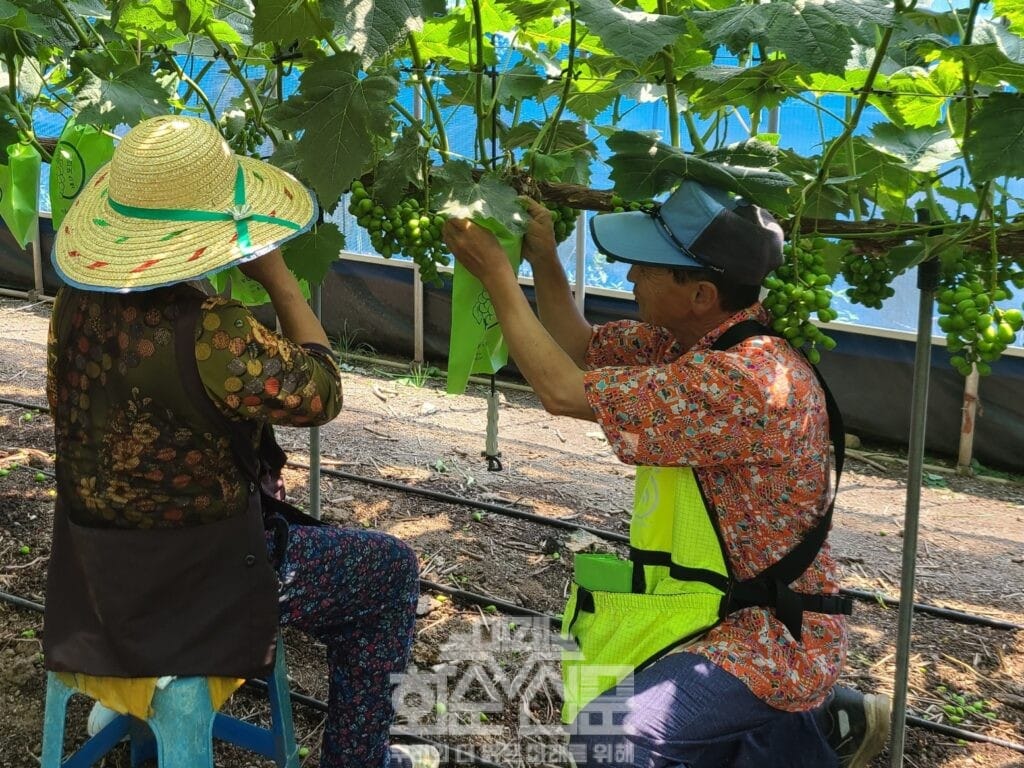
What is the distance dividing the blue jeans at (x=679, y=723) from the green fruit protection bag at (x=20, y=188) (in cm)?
185

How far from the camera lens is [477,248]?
1.99 m

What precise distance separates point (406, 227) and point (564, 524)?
2418mm

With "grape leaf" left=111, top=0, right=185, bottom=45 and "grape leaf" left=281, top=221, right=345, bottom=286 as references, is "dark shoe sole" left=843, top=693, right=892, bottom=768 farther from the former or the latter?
"grape leaf" left=111, top=0, right=185, bottom=45

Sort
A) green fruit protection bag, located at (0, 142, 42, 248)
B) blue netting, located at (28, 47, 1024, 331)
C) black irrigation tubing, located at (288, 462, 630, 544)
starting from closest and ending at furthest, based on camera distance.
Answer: green fruit protection bag, located at (0, 142, 42, 248) → black irrigation tubing, located at (288, 462, 630, 544) → blue netting, located at (28, 47, 1024, 331)

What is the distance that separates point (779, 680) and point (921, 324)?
759mm

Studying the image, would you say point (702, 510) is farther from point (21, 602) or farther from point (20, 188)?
point (21, 602)

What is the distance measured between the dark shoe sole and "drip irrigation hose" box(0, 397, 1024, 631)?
44.4 inches

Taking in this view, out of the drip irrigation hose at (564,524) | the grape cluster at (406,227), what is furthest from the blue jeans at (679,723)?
the drip irrigation hose at (564,524)

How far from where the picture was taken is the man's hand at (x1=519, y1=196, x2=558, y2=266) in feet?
6.73

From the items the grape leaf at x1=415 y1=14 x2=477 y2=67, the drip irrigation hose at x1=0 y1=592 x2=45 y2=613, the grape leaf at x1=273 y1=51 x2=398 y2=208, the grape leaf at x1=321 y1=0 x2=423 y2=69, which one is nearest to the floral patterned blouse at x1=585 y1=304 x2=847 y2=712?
the grape leaf at x1=273 y1=51 x2=398 y2=208

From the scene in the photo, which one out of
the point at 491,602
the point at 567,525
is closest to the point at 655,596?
the point at 491,602

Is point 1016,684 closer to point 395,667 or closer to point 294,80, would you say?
point 395,667

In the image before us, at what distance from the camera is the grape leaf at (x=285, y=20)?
5.72 feet

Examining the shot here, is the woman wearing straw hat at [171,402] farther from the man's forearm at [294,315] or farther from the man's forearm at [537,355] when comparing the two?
the man's forearm at [537,355]
